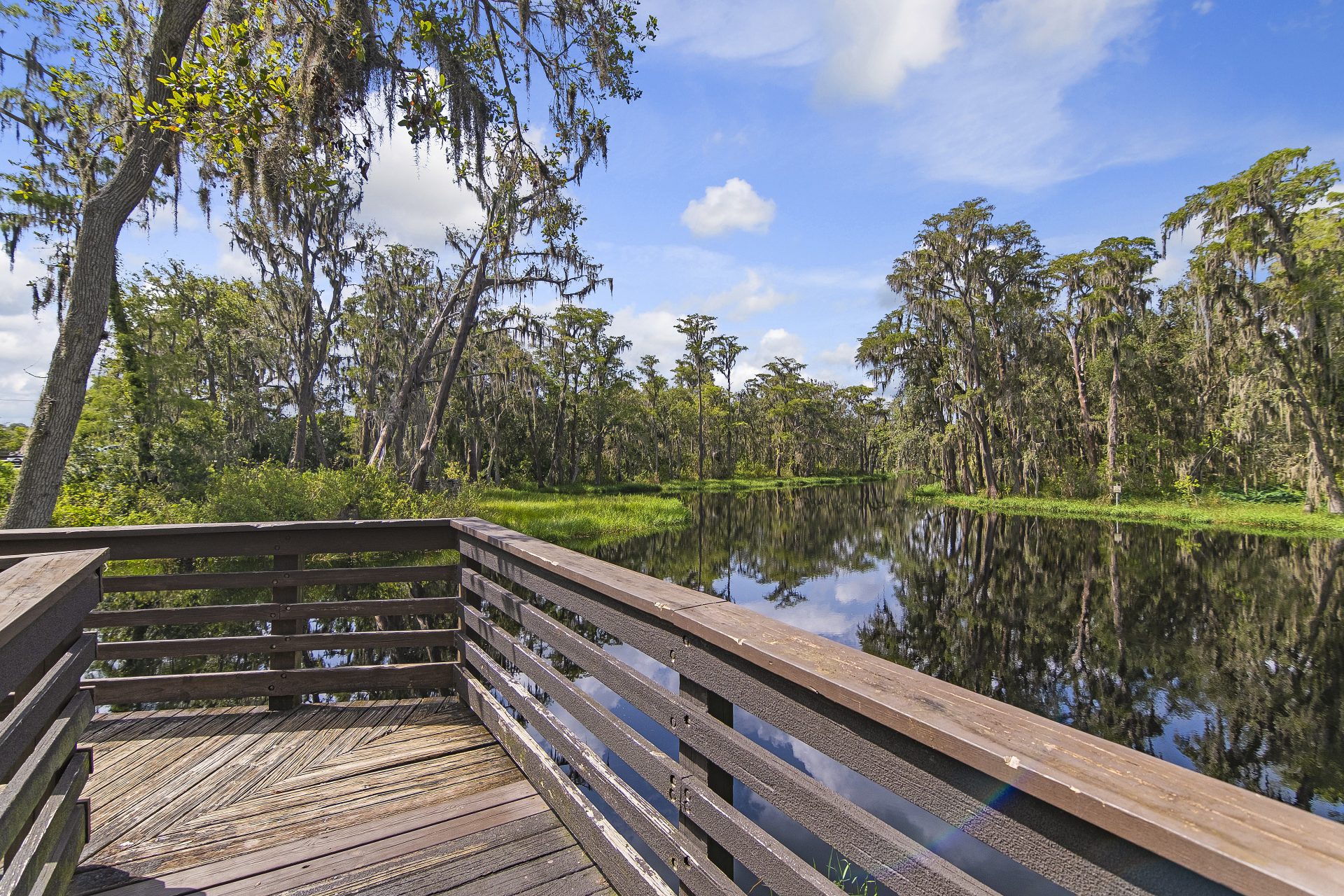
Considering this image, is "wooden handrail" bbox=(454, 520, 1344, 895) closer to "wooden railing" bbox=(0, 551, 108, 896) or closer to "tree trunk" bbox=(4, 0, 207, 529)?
"wooden railing" bbox=(0, 551, 108, 896)

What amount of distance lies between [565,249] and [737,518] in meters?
15.5

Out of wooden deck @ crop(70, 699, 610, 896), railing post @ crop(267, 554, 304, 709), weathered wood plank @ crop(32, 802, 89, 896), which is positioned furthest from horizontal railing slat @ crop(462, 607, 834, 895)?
railing post @ crop(267, 554, 304, 709)

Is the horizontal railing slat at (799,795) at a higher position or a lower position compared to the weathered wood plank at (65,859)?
higher

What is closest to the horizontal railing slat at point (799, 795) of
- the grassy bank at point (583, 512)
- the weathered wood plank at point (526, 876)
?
the weathered wood plank at point (526, 876)

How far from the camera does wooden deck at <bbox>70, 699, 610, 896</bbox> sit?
7.33 ft

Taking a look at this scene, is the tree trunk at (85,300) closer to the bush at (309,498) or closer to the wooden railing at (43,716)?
the wooden railing at (43,716)

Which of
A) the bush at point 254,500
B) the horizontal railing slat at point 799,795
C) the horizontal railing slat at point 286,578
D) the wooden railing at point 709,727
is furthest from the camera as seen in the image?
the bush at point 254,500

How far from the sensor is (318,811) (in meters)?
2.67

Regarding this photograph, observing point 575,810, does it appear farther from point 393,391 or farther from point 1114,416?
point 1114,416

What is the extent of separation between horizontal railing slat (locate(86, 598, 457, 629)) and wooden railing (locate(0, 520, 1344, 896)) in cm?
2

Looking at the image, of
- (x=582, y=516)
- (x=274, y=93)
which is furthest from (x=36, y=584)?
(x=582, y=516)

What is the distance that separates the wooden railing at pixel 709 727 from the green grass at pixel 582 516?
1307cm

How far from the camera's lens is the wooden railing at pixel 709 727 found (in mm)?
812

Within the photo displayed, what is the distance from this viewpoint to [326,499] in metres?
14.7
